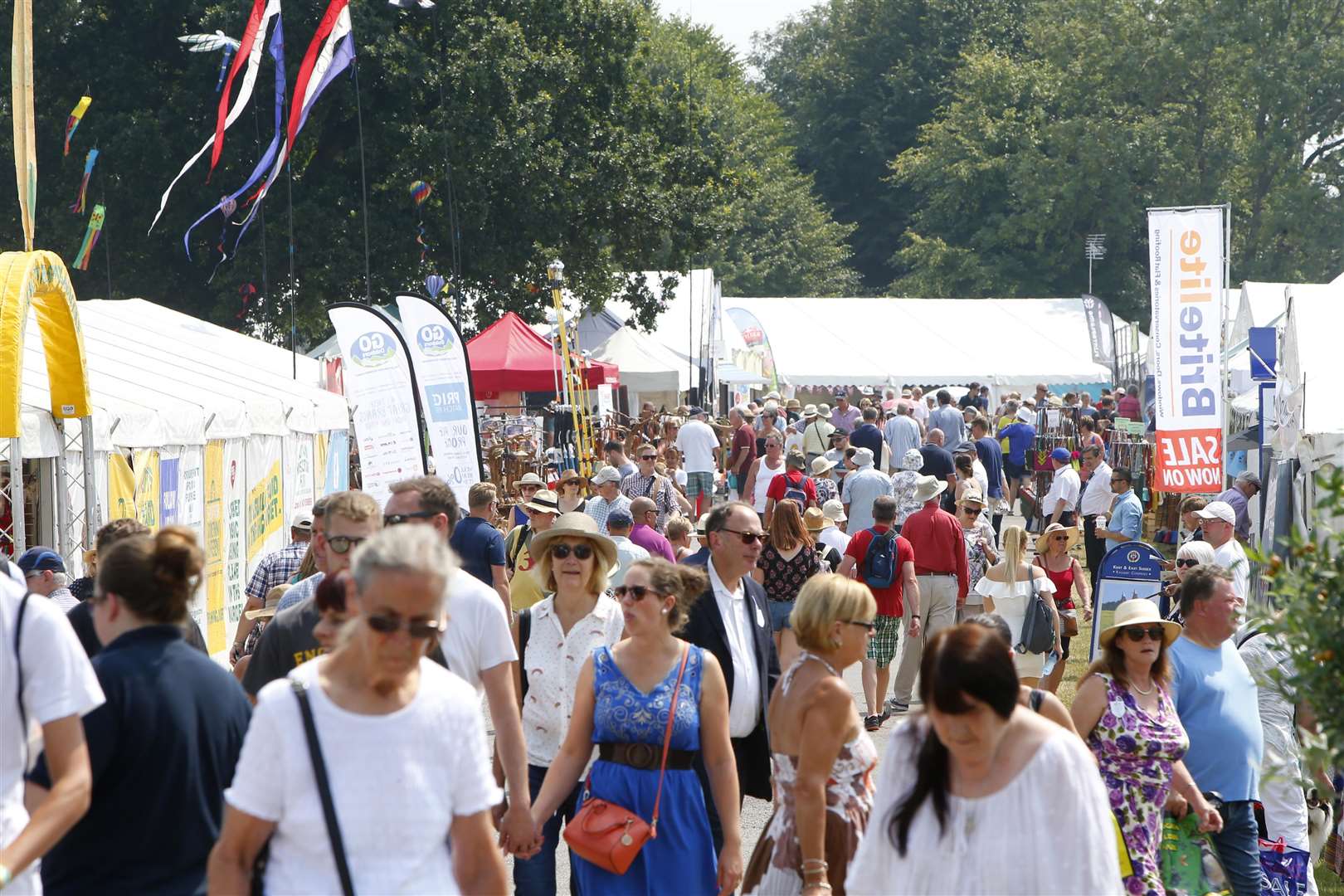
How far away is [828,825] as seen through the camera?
466cm

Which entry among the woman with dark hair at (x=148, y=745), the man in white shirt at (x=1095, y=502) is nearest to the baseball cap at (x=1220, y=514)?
the man in white shirt at (x=1095, y=502)

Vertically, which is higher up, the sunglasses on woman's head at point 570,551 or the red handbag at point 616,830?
the sunglasses on woman's head at point 570,551

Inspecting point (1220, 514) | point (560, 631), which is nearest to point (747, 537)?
point (560, 631)

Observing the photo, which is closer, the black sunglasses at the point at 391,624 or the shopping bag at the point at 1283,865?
the black sunglasses at the point at 391,624

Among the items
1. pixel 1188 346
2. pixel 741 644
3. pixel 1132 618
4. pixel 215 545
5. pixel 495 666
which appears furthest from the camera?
pixel 1188 346

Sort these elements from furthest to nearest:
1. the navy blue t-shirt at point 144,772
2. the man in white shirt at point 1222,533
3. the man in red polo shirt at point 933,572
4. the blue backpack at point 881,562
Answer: the man in red polo shirt at point 933,572
the blue backpack at point 881,562
the man in white shirt at point 1222,533
the navy blue t-shirt at point 144,772

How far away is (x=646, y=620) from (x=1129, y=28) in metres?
58.5

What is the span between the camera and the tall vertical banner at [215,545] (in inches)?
515

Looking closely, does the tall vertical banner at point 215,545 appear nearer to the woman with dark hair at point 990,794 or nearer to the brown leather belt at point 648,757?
the brown leather belt at point 648,757

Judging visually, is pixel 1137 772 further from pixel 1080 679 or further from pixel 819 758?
pixel 1080 679

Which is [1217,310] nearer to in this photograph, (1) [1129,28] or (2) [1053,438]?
(2) [1053,438]

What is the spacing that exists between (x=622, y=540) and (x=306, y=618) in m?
5.90

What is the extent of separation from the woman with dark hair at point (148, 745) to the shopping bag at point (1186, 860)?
11.3ft

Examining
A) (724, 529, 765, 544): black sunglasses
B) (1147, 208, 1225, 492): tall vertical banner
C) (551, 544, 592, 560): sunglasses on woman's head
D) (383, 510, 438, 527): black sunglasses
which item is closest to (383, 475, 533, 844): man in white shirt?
(383, 510, 438, 527): black sunglasses
